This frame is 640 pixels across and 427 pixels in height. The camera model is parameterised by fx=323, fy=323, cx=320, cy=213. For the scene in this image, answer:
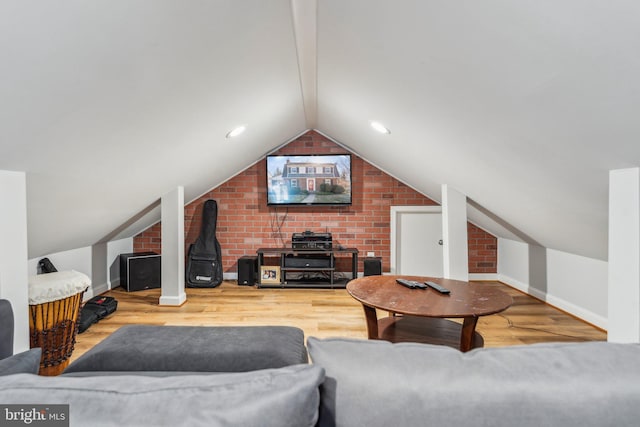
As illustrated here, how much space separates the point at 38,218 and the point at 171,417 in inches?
106

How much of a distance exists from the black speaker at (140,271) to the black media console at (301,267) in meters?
1.46

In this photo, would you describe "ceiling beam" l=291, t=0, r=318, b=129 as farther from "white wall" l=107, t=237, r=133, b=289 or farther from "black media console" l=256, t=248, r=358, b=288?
"white wall" l=107, t=237, r=133, b=289

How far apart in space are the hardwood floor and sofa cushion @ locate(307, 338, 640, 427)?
7.39 feet

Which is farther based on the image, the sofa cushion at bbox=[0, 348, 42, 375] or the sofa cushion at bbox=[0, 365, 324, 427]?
the sofa cushion at bbox=[0, 348, 42, 375]

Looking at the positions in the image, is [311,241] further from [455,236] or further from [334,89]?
[334,89]

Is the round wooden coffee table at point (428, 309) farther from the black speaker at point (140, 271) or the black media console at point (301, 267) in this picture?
the black speaker at point (140, 271)

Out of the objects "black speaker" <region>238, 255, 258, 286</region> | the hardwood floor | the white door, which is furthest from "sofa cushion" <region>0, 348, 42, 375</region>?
the white door

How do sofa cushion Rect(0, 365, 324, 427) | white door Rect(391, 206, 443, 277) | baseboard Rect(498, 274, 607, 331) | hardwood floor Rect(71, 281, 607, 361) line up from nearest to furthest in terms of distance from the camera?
sofa cushion Rect(0, 365, 324, 427), hardwood floor Rect(71, 281, 607, 361), baseboard Rect(498, 274, 607, 331), white door Rect(391, 206, 443, 277)

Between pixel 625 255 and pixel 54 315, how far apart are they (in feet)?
11.4

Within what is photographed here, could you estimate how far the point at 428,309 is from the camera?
6.27 ft

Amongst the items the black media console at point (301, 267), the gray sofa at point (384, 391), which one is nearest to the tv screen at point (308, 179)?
the black media console at point (301, 267)

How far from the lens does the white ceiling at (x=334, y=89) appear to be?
115 cm

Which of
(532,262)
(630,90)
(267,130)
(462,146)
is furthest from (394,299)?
(532,262)

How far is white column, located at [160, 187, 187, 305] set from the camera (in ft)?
12.8
